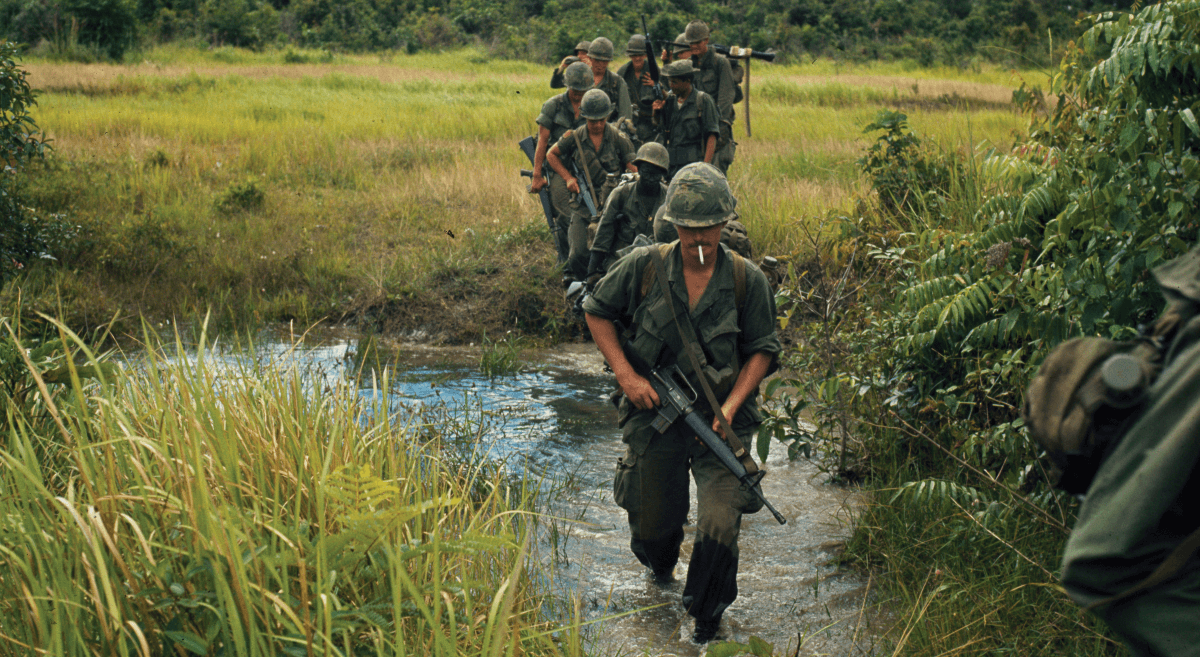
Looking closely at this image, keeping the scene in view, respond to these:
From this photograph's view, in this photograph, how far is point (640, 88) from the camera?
9.50m

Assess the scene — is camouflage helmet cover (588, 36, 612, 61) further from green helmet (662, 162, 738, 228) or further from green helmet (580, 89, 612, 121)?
green helmet (662, 162, 738, 228)

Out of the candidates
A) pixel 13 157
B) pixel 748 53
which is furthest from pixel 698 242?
pixel 13 157

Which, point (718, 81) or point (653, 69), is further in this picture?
point (718, 81)

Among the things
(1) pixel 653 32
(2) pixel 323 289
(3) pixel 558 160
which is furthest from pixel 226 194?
(1) pixel 653 32

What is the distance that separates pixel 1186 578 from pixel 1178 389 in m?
A: 0.28

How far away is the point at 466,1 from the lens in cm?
3725

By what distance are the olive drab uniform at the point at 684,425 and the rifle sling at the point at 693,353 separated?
0.04m

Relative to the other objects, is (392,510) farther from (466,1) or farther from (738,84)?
(466,1)

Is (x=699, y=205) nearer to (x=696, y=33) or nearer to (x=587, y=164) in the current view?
(x=587, y=164)

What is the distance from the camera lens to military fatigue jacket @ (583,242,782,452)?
12.3 ft

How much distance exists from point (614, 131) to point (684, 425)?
433cm

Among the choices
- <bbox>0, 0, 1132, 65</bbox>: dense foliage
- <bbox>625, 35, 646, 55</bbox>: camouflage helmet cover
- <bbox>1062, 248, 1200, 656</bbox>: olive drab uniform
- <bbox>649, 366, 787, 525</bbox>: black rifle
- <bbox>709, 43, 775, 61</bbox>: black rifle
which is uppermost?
<bbox>0, 0, 1132, 65</bbox>: dense foliage

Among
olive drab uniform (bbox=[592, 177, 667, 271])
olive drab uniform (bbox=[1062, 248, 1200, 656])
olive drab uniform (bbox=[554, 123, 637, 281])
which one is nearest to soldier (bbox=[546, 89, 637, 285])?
olive drab uniform (bbox=[554, 123, 637, 281])

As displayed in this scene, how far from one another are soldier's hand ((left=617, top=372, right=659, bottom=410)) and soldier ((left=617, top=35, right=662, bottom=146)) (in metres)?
5.35
